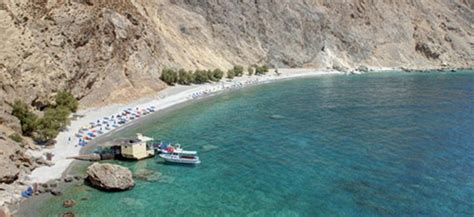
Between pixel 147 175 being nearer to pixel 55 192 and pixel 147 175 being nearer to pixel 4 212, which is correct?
pixel 55 192

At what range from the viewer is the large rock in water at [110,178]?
48906mm

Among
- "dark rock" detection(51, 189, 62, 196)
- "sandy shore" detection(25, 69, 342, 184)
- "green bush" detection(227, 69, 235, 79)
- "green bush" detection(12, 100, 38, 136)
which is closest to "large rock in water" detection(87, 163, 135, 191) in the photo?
"dark rock" detection(51, 189, 62, 196)

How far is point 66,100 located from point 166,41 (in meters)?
51.8

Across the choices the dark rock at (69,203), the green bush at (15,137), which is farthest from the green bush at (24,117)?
the dark rock at (69,203)

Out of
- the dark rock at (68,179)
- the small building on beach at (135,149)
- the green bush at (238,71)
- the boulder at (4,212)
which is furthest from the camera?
the green bush at (238,71)

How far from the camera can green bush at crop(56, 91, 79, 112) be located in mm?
76406

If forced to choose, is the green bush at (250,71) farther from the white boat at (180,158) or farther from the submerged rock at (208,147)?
the white boat at (180,158)

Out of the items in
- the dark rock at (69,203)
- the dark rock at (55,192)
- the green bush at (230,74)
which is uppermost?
the green bush at (230,74)

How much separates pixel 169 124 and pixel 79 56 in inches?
812

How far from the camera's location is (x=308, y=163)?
5803cm

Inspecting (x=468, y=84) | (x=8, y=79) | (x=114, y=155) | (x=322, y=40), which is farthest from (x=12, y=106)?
(x=322, y=40)

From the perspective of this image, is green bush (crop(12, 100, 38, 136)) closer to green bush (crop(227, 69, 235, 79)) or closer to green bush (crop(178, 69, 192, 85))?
green bush (crop(178, 69, 192, 85))

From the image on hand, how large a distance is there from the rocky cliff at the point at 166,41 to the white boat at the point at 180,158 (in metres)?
19.5

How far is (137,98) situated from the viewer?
3765 inches
